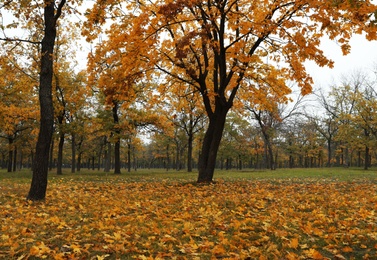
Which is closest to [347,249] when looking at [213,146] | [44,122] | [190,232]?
[190,232]

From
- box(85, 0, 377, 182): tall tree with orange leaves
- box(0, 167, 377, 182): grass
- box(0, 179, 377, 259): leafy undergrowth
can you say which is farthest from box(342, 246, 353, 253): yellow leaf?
box(0, 167, 377, 182): grass

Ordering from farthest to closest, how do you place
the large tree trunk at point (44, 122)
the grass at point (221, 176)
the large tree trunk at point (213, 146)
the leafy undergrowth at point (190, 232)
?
the grass at point (221, 176)
the large tree trunk at point (213, 146)
the large tree trunk at point (44, 122)
the leafy undergrowth at point (190, 232)

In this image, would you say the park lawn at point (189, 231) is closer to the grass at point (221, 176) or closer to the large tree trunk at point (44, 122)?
the large tree trunk at point (44, 122)

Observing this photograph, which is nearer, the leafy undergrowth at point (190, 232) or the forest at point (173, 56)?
the leafy undergrowth at point (190, 232)

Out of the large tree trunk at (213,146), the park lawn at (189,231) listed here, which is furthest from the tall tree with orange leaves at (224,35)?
the park lawn at (189,231)

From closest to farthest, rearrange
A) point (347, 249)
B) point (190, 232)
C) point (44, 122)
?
1. point (347, 249)
2. point (190, 232)
3. point (44, 122)

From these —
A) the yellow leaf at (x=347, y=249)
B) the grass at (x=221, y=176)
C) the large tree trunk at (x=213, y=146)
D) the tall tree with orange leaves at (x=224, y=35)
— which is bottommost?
the grass at (x=221, y=176)

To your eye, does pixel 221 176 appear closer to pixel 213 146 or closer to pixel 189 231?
pixel 213 146

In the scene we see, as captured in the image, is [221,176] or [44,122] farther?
[221,176]

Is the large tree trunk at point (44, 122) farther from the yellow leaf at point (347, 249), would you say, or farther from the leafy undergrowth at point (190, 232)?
the yellow leaf at point (347, 249)

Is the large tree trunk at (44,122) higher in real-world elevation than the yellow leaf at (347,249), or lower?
higher

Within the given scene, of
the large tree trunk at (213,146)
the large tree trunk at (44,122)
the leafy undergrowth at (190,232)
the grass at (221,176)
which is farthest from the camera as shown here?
the grass at (221,176)

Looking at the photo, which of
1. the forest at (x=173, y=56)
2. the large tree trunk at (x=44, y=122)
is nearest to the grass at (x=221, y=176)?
the forest at (x=173, y=56)

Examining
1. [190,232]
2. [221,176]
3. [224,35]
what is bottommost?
[221,176]
